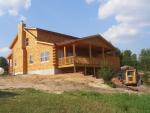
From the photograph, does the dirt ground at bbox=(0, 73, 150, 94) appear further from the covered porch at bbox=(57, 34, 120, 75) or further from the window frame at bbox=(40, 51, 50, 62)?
the window frame at bbox=(40, 51, 50, 62)

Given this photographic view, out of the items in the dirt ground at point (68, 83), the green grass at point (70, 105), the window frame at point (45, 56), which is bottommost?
the green grass at point (70, 105)

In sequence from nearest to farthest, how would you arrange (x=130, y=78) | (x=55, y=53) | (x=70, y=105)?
(x=70, y=105)
(x=130, y=78)
(x=55, y=53)

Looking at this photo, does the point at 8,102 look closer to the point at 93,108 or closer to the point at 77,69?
the point at 93,108

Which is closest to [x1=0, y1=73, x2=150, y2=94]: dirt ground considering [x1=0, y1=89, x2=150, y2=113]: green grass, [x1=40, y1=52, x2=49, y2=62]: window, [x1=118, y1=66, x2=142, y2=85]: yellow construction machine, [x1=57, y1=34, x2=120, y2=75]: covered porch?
[x1=118, y1=66, x2=142, y2=85]: yellow construction machine

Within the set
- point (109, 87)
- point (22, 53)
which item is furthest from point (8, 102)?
point (22, 53)

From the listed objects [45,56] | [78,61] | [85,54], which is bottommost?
[78,61]

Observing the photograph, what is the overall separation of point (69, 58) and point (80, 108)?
24819mm

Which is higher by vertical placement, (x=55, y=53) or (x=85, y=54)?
(x=85, y=54)

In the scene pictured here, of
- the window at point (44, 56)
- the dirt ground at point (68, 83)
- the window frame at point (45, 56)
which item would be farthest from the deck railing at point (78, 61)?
the dirt ground at point (68, 83)

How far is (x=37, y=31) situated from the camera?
145 ft

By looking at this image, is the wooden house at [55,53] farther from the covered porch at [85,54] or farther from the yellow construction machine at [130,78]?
the yellow construction machine at [130,78]

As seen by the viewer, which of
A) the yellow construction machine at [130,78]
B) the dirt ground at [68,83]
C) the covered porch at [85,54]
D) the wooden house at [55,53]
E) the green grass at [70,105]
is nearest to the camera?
the green grass at [70,105]

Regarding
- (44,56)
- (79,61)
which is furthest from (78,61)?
(44,56)

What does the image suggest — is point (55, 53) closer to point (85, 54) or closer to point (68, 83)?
point (85, 54)
